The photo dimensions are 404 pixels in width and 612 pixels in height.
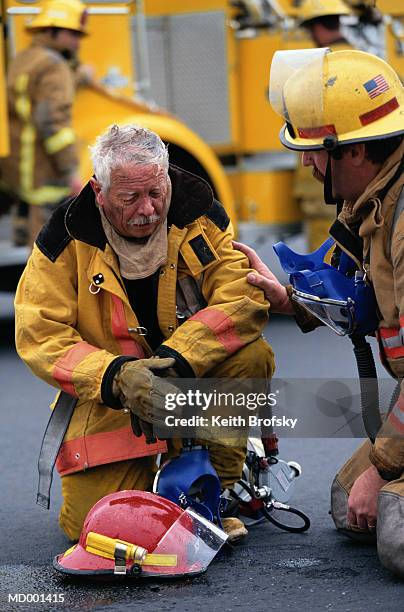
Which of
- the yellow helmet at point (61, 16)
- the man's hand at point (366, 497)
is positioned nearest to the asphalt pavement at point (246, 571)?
the man's hand at point (366, 497)

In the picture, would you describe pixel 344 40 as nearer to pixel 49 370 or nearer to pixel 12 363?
pixel 12 363

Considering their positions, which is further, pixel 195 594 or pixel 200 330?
pixel 200 330

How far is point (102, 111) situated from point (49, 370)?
4.93 m

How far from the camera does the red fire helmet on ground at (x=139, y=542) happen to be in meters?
3.65

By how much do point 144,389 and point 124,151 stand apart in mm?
739

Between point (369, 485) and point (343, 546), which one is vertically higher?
point (369, 485)

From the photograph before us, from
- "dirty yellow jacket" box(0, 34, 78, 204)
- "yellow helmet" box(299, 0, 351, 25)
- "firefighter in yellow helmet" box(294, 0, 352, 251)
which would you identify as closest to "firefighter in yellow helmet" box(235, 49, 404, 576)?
"dirty yellow jacket" box(0, 34, 78, 204)

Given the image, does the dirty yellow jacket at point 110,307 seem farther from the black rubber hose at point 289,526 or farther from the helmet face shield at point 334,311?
the black rubber hose at point 289,526

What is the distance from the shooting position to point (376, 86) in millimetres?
3680

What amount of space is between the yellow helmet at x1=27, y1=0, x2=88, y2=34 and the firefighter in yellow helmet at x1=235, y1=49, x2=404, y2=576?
15.3ft

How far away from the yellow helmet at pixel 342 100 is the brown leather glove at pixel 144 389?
78 centimetres

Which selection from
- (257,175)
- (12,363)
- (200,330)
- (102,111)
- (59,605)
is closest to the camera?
(59,605)

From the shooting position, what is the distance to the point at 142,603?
3598mm

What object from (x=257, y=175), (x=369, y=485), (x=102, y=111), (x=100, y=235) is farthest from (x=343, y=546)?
(x=257, y=175)
